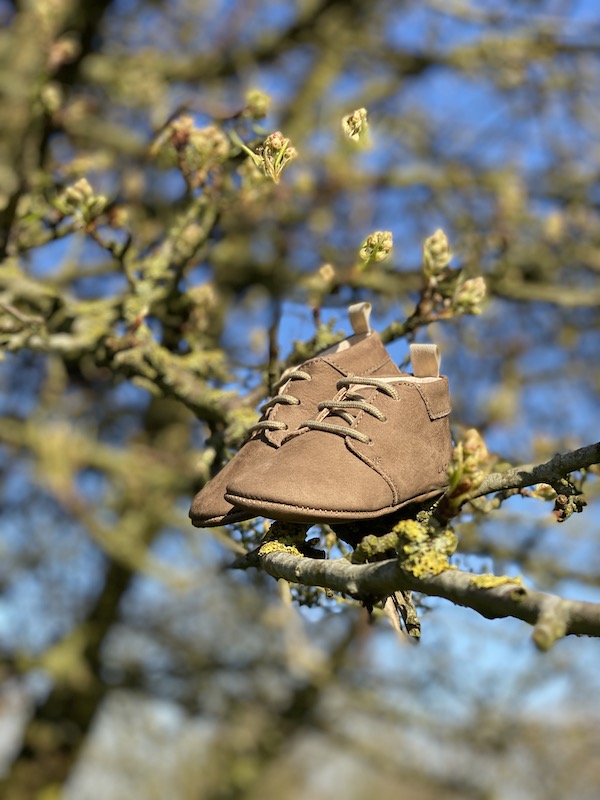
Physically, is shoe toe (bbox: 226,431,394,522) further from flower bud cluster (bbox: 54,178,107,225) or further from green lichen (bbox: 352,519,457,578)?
flower bud cluster (bbox: 54,178,107,225)

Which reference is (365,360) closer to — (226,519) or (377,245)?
(377,245)

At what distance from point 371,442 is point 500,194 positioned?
13.7 ft

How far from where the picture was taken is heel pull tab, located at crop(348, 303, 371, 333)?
1972mm

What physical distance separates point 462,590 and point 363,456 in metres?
0.46

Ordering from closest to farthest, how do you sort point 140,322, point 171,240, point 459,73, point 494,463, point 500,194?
1. point 494,463
2. point 140,322
3. point 171,240
4. point 500,194
5. point 459,73

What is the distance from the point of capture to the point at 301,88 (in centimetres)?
640

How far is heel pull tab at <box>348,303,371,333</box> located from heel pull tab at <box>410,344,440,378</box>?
18 cm

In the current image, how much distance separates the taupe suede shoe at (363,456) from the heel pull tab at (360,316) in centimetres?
18

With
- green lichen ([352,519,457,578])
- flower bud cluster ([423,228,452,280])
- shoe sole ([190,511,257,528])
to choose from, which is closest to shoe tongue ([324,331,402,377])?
shoe sole ([190,511,257,528])

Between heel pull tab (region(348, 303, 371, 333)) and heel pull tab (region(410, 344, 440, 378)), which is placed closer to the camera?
heel pull tab (region(410, 344, 440, 378))

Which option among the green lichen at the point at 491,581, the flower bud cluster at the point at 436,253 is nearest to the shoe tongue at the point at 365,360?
the flower bud cluster at the point at 436,253

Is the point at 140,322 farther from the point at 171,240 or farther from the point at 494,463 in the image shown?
the point at 494,463

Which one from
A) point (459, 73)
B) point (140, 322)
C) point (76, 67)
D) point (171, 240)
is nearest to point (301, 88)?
point (459, 73)

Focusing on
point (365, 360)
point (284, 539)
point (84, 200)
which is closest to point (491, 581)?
point (284, 539)
